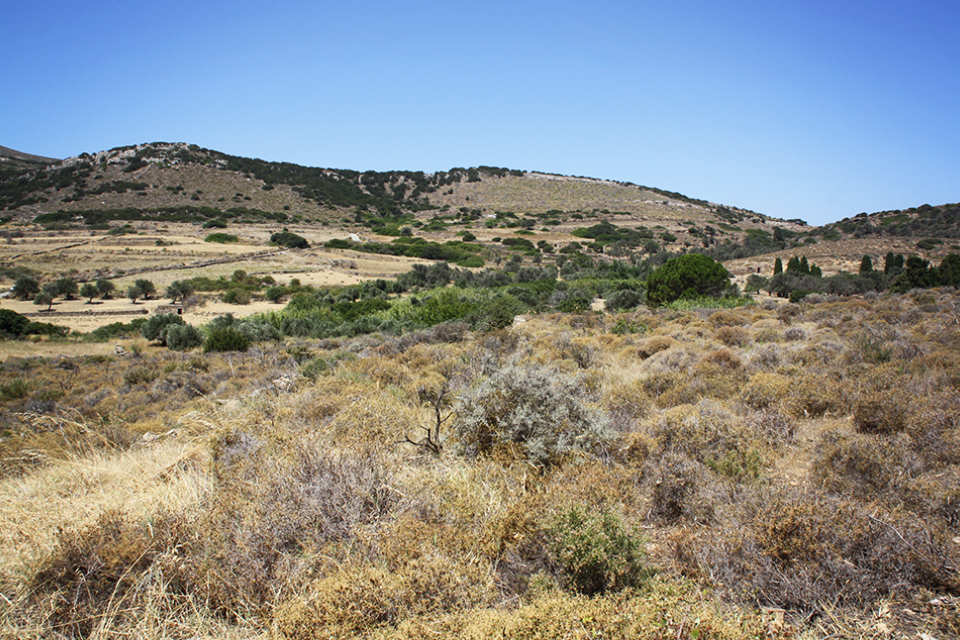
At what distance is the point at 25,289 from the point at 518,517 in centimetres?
3491

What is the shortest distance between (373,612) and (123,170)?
3769 inches

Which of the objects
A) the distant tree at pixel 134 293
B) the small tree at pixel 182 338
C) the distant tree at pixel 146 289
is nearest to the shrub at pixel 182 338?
the small tree at pixel 182 338

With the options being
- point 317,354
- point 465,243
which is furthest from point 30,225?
point 317,354

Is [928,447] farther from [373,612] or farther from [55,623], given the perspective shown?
[55,623]

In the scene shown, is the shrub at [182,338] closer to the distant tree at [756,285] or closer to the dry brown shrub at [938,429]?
the dry brown shrub at [938,429]

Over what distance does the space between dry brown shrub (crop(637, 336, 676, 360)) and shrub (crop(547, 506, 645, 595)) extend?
21.0 ft

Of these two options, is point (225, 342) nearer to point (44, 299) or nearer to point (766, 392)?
Result: point (766, 392)

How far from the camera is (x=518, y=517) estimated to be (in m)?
2.78

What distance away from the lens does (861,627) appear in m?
2.02

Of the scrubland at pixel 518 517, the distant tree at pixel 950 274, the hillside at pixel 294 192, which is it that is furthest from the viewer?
the hillside at pixel 294 192

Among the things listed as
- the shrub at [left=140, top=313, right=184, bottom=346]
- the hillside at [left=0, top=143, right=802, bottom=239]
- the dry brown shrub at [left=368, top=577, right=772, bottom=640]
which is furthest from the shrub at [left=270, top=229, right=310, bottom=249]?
the dry brown shrub at [left=368, top=577, right=772, bottom=640]

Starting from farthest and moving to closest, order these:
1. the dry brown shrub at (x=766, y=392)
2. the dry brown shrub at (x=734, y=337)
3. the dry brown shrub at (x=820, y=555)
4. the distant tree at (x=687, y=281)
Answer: the distant tree at (x=687, y=281), the dry brown shrub at (x=734, y=337), the dry brown shrub at (x=766, y=392), the dry brown shrub at (x=820, y=555)

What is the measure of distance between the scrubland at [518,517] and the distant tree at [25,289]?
29.4m

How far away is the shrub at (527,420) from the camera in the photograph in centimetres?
395
